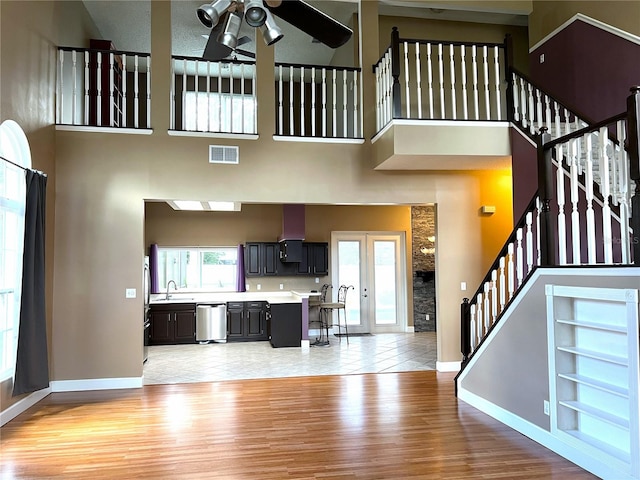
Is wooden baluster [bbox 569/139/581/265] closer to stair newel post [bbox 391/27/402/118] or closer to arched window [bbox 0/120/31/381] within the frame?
stair newel post [bbox 391/27/402/118]

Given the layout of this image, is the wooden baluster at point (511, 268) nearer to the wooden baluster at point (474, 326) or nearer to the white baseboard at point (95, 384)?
the wooden baluster at point (474, 326)

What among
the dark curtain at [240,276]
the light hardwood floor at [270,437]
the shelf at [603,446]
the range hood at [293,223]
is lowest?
the light hardwood floor at [270,437]

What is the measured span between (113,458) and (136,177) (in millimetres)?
3394

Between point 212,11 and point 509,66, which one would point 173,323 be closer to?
point 212,11

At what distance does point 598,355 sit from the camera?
3188mm

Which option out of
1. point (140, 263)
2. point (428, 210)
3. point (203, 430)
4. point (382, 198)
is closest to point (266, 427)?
point (203, 430)

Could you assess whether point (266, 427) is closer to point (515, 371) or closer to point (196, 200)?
point (515, 371)

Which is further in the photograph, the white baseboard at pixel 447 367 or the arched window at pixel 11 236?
the white baseboard at pixel 447 367

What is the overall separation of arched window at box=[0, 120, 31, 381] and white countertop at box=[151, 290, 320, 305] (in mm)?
4084

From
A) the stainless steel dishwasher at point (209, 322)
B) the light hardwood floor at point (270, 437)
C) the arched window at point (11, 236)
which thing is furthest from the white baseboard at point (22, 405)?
the stainless steel dishwasher at point (209, 322)

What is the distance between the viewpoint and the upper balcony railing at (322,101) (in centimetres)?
620

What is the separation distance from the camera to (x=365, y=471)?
10.6 ft

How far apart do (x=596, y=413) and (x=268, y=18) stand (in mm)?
3567

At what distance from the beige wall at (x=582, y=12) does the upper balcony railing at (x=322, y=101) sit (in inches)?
110
